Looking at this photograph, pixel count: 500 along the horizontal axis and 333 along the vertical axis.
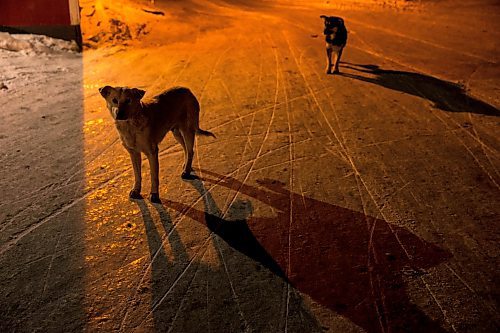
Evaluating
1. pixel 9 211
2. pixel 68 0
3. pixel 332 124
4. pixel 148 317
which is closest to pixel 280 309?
pixel 148 317

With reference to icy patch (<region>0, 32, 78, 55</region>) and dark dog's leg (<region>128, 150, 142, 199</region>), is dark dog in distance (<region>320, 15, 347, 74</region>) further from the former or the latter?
icy patch (<region>0, 32, 78, 55</region>)

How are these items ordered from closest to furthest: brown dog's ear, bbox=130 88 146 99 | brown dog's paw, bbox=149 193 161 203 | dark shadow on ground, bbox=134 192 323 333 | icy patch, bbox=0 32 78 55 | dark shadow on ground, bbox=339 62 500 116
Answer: dark shadow on ground, bbox=134 192 323 333 < brown dog's ear, bbox=130 88 146 99 < brown dog's paw, bbox=149 193 161 203 < dark shadow on ground, bbox=339 62 500 116 < icy patch, bbox=0 32 78 55

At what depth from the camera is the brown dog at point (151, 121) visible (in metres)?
4.60

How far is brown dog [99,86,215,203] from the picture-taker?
4598 mm

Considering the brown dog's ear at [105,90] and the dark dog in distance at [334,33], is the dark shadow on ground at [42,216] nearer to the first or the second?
the brown dog's ear at [105,90]

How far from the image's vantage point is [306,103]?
28.9ft

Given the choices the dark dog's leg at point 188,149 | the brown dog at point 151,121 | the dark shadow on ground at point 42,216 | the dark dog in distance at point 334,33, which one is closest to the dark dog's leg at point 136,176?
the brown dog at point 151,121

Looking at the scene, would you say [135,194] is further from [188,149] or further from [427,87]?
[427,87]

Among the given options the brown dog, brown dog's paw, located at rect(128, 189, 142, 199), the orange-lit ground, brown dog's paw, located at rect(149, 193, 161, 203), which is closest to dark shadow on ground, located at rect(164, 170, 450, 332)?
the orange-lit ground

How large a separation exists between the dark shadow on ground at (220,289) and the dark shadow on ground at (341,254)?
3 cm

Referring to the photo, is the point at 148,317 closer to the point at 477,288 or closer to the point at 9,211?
the point at 9,211

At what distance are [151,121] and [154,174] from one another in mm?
670

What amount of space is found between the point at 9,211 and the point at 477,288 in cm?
494

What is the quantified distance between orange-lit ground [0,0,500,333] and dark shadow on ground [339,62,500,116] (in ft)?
0.19
